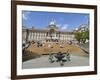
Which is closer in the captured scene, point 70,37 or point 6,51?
point 6,51

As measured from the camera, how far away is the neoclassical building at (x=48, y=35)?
1.99 meters

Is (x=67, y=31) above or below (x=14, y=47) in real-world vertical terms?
above

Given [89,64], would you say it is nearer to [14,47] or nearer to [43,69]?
[43,69]

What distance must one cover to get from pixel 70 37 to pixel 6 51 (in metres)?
0.68

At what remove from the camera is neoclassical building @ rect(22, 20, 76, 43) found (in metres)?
1.99

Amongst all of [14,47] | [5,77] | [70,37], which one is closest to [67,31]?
[70,37]

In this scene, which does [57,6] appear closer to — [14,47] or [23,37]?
[23,37]

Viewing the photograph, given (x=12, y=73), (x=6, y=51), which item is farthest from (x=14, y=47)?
(x=12, y=73)

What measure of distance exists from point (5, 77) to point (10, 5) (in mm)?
667

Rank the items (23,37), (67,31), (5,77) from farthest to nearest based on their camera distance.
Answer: (67,31) → (23,37) → (5,77)

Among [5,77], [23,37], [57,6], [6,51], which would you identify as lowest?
[5,77]

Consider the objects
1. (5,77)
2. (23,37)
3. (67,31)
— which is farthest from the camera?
(67,31)

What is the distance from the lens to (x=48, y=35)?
2053 millimetres

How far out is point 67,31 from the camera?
211cm
